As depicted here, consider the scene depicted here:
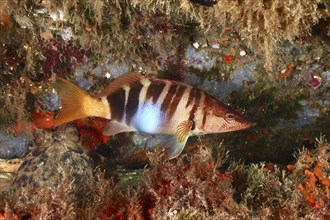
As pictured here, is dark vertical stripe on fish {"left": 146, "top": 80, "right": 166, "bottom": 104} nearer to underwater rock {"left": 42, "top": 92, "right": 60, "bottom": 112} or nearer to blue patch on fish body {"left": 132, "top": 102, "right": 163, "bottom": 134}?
blue patch on fish body {"left": 132, "top": 102, "right": 163, "bottom": 134}

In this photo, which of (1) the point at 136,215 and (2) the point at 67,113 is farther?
(2) the point at 67,113

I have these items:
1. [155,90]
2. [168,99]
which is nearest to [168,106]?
[168,99]

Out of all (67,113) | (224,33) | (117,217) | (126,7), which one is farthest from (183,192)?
(224,33)

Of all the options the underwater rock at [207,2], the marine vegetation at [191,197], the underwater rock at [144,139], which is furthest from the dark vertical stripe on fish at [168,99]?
the underwater rock at [144,139]

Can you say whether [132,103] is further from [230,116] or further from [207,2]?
[207,2]

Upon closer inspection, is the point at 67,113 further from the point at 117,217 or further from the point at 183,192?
the point at 183,192

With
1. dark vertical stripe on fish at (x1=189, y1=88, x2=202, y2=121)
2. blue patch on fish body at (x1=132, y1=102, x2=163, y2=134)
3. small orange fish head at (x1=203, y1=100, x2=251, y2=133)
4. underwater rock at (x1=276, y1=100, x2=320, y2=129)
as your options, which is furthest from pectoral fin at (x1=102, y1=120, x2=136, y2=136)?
underwater rock at (x1=276, y1=100, x2=320, y2=129)
